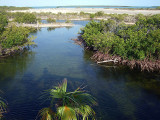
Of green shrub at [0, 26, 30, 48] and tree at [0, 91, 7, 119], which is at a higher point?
green shrub at [0, 26, 30, 48]

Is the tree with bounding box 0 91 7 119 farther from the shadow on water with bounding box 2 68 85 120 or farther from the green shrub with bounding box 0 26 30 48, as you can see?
the green shrub with bounding box 0 26 30 48

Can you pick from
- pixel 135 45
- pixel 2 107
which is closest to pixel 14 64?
pixel 2 107

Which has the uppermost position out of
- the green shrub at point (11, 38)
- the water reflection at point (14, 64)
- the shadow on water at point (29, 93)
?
the green shrub at point (11, 38)

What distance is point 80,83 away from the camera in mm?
17594

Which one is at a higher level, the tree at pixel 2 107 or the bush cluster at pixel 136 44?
the bush cluster at pixel 136 44

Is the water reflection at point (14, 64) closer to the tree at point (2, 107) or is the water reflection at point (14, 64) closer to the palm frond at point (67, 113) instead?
the tree at point (2, 107)

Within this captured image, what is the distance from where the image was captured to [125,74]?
66.4 ft

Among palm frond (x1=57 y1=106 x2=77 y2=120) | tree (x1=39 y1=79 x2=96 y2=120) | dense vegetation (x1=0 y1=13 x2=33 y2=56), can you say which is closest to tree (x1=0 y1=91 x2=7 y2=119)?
tree (x1=39 y1=79 x2=96 y2=120)

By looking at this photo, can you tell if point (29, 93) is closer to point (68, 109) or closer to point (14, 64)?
point (14, 64)

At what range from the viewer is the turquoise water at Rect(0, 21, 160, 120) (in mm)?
13086

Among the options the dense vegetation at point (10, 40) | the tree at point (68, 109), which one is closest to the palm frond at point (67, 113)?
the tree at point (68, 109)

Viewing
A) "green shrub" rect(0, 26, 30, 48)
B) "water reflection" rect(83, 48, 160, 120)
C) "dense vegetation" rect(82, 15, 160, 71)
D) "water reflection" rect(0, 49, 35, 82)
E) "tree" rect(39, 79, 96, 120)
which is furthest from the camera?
"green shrub" rect(0, 26, 30, 48)

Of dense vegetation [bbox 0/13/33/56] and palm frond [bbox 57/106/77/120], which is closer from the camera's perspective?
palm frond [bbox 57/106/77/120]

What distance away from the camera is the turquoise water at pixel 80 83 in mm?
13086
